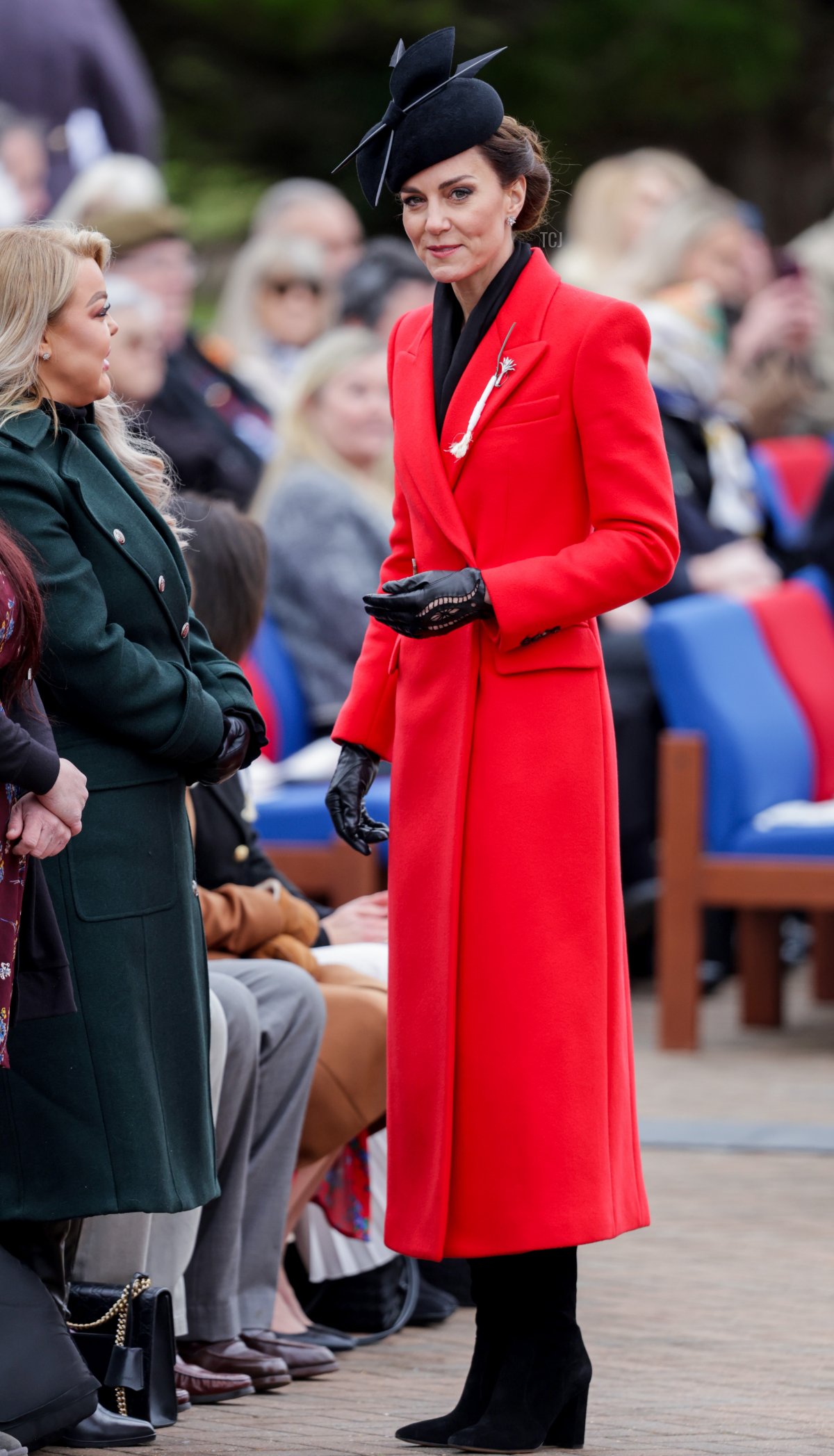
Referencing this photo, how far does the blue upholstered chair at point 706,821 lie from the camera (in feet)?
24.4

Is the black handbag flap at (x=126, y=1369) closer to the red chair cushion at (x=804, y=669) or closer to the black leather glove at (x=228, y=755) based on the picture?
the black leather glove at (x=228, y=755)

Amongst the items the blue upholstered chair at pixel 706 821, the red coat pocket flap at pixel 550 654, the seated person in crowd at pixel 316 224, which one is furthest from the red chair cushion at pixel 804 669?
the red coat pocket flap at pixel 550 654

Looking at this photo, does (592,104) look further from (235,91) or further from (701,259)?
(701,259)

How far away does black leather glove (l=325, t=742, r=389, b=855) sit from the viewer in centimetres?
392

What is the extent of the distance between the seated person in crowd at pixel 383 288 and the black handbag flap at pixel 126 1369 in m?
5.34

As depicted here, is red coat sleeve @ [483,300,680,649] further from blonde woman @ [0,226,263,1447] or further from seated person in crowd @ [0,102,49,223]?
seated person in crowd @ [0,102,49,223]

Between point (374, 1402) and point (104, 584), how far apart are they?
4.78ft

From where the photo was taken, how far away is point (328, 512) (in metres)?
7.71

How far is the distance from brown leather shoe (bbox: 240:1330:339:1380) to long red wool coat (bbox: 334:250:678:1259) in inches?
25.5

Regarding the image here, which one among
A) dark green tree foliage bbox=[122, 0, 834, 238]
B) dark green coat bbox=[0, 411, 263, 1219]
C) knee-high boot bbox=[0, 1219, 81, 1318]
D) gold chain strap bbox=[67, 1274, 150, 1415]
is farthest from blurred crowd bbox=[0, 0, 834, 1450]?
dark green tree foliage bbox=[122, 0, 834, 238]

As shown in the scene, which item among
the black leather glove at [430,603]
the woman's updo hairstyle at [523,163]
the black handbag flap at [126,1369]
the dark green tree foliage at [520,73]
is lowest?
the black handbag flap at [126,1369]

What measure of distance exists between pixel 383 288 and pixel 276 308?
114cm

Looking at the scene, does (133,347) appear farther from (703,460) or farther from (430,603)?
(430,603)

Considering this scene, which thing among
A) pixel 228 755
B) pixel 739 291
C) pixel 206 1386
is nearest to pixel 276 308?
pixel 739 291
